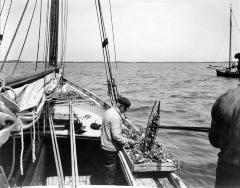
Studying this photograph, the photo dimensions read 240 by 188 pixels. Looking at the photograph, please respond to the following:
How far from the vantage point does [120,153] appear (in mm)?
5203

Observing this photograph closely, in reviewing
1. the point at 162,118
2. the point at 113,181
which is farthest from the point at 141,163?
the point at 162,118

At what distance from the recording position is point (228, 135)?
10.00 ft

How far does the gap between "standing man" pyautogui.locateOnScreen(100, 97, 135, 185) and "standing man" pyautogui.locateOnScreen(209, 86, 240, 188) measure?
5.31 ft

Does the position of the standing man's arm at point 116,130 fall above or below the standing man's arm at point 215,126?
below

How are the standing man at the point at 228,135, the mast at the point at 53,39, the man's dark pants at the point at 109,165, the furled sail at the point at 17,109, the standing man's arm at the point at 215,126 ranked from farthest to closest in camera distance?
the mast at the point at 53,39 → the man's dark pants at the point at 109,165 → the standing man's arm at the point at 215,126 → the standing man at the point at 228,135 → the furled sail at the point at 17,109

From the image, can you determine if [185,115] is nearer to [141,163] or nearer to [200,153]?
[200,153]

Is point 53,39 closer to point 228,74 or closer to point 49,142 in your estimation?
point 49,142

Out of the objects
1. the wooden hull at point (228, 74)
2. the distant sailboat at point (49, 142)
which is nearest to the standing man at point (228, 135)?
the distant sailboat at point (49, 142)

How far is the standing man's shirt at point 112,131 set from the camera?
15.0 feet

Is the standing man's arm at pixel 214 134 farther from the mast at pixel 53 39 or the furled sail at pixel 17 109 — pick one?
the mast at pixel 53 39

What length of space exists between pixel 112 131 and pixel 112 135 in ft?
0.29

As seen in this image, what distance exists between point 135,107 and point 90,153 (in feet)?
54.9

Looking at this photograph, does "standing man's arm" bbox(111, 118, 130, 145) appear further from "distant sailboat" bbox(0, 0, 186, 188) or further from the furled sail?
the furled sail

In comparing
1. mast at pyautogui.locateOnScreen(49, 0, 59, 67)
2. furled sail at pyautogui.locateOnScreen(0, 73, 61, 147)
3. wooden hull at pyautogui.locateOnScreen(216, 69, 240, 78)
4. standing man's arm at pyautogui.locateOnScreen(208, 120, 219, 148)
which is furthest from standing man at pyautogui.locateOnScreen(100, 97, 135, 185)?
wooden hull at pyautogui.locateOnScreen(216, 69, 240, 78)
